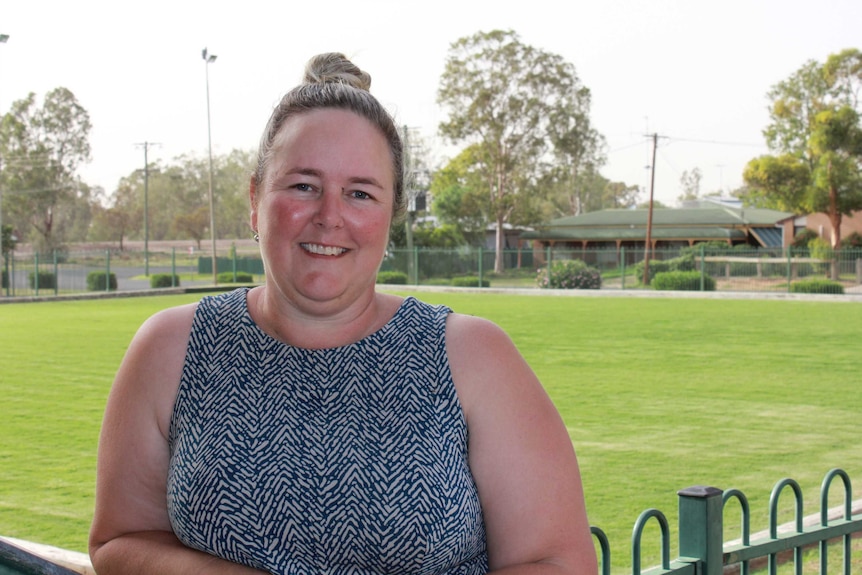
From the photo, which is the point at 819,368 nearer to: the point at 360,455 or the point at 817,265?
the point at 360,455

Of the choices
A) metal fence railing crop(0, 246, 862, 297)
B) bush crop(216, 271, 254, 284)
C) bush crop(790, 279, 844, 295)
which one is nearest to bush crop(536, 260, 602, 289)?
metal fence railing crop(0, 246, 862, 297)

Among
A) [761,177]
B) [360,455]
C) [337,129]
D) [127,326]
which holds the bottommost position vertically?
[127,326]

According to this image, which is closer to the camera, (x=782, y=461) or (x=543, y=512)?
(x=543, y=512)

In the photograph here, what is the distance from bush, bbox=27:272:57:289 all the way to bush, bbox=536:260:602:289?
65.1 ft

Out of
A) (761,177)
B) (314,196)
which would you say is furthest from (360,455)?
(761,177)

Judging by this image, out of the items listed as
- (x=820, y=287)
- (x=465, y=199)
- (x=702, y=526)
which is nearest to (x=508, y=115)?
(x=465, y=199)

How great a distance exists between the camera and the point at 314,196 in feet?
6.06

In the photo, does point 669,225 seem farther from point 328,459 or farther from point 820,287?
point 328,459

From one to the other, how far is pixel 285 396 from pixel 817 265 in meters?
40.3

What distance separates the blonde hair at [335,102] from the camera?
1.83 meters

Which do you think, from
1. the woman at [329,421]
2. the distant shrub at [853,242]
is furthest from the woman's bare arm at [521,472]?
the distant shrub at [853,242]

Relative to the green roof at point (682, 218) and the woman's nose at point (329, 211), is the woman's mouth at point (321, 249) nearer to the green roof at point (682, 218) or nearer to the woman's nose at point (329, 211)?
the woman's nose at point (329, 211)

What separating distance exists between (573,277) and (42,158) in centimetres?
4462

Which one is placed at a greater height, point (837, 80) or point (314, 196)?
point (837, 80)
